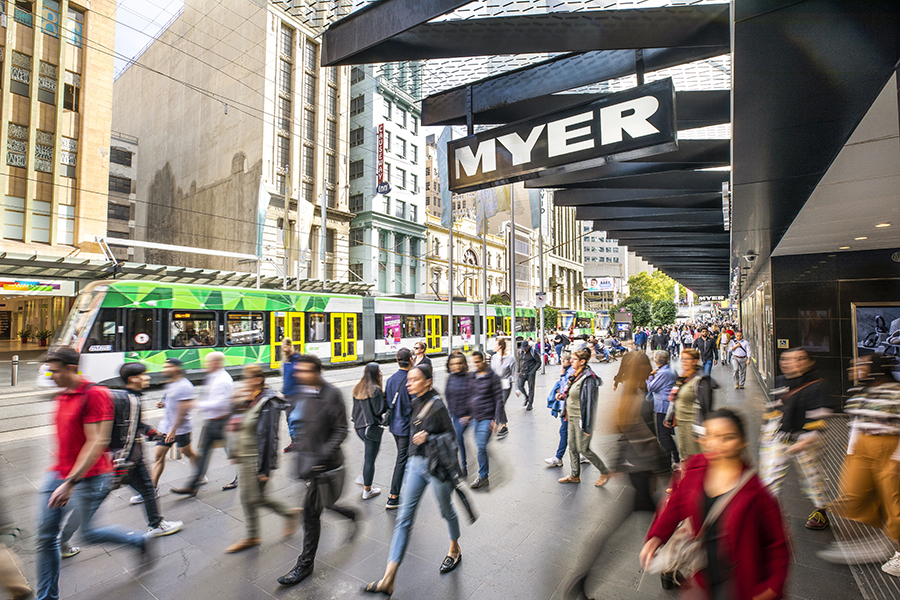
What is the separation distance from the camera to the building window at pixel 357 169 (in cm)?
4355

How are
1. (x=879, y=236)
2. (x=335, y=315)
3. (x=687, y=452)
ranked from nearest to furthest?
(x=687, y=452) < (x=879, y=236) < (x=335, y=315)

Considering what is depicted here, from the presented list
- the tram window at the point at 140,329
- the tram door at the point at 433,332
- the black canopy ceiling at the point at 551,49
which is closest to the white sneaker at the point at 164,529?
the black canopy ceiling at the point at 551,49

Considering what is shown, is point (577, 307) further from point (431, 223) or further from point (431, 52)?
Result: point (431, 52)

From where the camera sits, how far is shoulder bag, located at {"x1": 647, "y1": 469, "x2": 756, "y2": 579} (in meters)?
2.18

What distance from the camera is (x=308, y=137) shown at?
37.4 meters

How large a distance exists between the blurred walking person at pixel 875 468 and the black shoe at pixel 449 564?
314 centimetres

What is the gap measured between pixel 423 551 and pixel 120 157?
4963 centimetres

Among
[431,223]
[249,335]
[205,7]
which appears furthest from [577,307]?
[249,335]

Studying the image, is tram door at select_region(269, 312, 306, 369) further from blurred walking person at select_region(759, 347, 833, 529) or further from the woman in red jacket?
the woman in red jacket

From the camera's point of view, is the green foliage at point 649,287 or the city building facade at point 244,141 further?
the green foliage at point 649,287

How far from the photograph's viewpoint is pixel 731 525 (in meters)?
2.10

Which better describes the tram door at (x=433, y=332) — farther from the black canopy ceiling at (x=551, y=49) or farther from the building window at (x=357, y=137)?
the building window at (x=357, y=137)

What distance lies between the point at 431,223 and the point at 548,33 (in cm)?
4615

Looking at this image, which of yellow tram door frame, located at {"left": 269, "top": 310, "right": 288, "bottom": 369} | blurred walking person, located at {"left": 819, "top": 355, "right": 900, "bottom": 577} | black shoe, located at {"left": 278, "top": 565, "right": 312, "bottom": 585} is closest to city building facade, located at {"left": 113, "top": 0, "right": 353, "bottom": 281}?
yellow tram door frame, located at {"left": 269, "top": 310, "right": 288, "bottom": 369}
